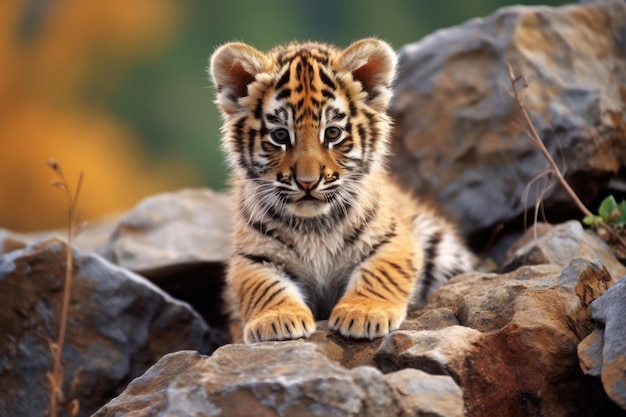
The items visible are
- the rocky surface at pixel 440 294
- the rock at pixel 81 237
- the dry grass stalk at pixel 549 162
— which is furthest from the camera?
the rock at pixel 81 237

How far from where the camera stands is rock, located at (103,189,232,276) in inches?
218

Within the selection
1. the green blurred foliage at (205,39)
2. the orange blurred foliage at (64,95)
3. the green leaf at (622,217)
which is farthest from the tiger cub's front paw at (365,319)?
the orange blurred foliage at (64,95)

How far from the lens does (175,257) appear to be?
554 cm

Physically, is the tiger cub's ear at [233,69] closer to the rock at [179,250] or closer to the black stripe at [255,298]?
the black stripe at [255,298]

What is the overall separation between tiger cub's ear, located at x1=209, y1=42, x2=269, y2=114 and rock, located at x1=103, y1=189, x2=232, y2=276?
139cm

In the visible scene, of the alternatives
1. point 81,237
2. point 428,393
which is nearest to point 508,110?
point 428,393

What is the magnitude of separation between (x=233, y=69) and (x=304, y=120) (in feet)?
1.86

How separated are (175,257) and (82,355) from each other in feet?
3.84

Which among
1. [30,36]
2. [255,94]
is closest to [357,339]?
[255,94]

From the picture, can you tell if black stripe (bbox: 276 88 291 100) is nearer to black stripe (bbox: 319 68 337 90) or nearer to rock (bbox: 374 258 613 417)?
black stripe (bbox: 319 68 337 90)

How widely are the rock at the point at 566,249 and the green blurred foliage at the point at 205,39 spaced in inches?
208

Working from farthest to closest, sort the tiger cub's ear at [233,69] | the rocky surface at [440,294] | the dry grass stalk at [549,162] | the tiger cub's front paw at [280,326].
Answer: the dry grass stalk at [549,162] < the tiger cub's ear at [233,69] < the tiger cub's front paw at [280,326] < the rocky surface at [440,294]

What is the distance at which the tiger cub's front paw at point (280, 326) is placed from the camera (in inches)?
140

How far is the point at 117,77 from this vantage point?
9859 millimetres
